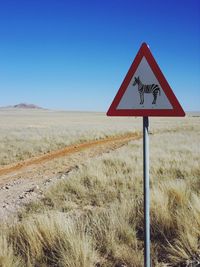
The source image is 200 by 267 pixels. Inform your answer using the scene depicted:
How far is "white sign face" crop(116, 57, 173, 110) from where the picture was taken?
377 cm

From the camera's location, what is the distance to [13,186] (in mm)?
9828

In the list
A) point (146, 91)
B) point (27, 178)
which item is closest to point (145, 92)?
point (146, 91)

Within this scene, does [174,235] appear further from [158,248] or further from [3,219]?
[3,219]

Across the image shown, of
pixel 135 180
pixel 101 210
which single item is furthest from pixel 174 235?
pixel 135 180

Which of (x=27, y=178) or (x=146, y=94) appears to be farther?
(x=27, y=178)

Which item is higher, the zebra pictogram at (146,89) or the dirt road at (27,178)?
the zebra pictogram at (146,89)

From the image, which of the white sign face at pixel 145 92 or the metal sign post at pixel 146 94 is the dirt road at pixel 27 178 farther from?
the white sign face at pixel 145 92

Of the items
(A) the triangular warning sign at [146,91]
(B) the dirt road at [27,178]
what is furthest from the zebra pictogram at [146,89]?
(B) the dirt road at [27,178]

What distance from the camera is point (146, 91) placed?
3805 millimetres

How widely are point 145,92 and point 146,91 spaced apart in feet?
0.05

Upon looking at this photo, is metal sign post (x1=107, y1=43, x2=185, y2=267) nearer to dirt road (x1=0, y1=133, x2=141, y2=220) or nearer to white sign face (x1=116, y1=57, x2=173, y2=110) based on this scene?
white sign face (x1=116, y1=57, x2=173, y2=110)

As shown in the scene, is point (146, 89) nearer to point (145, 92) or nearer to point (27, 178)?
point (145, 92)

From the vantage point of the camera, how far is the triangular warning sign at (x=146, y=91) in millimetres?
3740

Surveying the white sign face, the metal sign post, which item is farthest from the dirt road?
the white sign face
